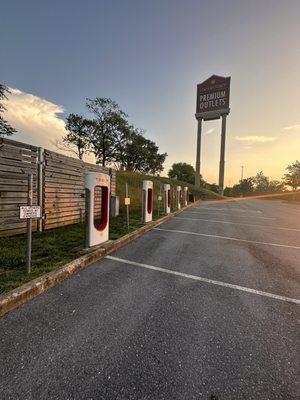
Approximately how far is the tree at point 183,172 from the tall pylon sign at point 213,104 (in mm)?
21107

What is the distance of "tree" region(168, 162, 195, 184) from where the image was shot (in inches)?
3135

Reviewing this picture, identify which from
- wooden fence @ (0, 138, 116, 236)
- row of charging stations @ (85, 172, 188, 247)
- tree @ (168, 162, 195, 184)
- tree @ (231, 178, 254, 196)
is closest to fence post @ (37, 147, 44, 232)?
wooden fence @ (0, 138, 116, 236)

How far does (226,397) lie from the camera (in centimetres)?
174

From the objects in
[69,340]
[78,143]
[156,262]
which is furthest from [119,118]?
[69,340]

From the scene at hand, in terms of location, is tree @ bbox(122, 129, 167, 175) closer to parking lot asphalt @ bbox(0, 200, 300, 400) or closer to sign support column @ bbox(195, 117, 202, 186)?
sign support column @ bbox(195, 117, 202, 186)

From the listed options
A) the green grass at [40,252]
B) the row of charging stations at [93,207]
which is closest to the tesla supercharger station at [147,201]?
the green grass at [40,252]

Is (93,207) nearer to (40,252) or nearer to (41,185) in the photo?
(40,252)

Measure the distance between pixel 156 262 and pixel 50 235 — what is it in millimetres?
3310

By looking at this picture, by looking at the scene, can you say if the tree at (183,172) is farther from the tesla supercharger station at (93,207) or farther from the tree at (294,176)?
the tesla supercharger station at (93,207)

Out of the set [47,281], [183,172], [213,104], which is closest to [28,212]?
[47,281]

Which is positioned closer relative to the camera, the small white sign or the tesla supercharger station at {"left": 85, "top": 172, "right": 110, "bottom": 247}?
the small white sign

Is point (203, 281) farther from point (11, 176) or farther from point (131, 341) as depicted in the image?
point (11, 176)

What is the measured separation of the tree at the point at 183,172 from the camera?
79625 mm

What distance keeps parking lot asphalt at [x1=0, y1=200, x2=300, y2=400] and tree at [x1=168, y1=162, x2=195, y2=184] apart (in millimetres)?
75765
